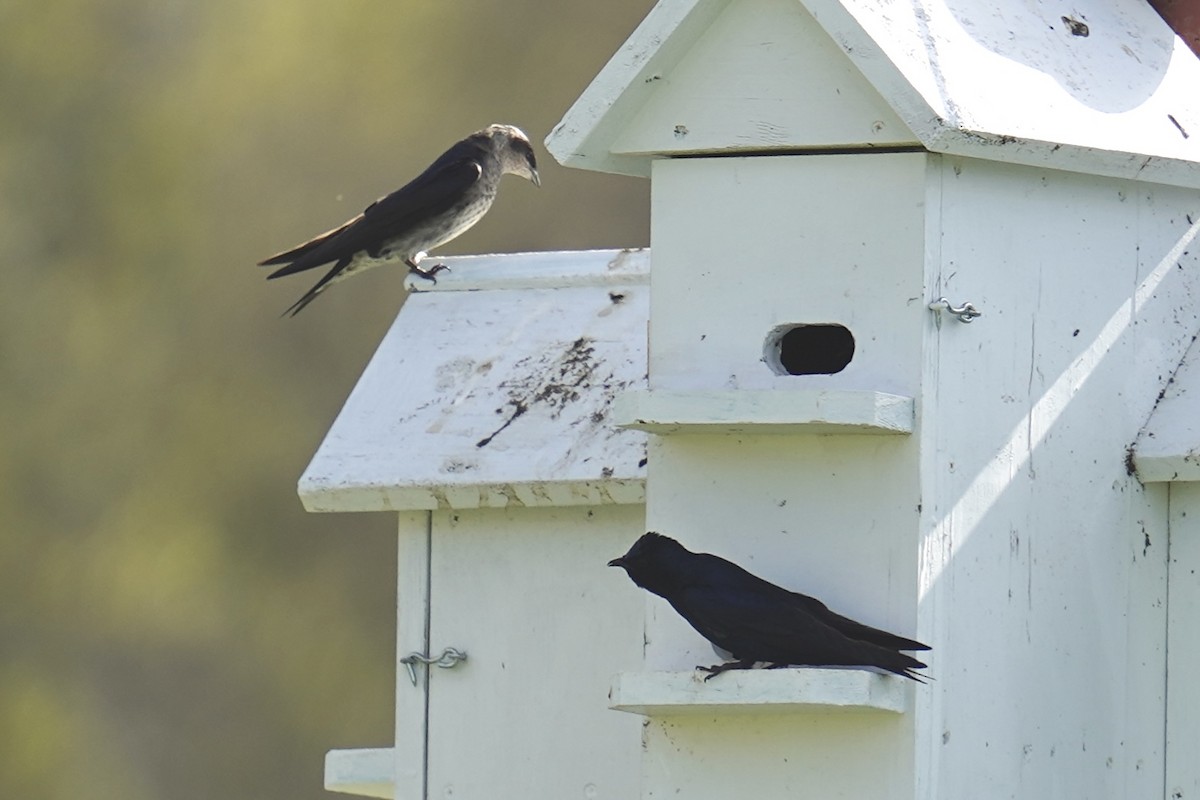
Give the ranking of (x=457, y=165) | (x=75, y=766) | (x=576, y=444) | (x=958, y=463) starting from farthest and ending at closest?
(x=75, y=766)
(x=457, y=165)
(x=576, y=444)
(x=958, y=463)

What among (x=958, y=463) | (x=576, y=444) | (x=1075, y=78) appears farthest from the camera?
(x=576, y=444)

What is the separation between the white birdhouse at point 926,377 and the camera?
4168 millimetres

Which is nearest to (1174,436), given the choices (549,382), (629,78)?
(629,78)

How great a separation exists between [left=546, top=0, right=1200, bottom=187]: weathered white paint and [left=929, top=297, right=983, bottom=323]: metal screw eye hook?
218mm

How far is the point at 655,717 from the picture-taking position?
4348 millimetres

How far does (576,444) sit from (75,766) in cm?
922

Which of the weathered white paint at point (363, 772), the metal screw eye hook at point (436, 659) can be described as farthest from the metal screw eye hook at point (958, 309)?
the weathered white paint at point (363, 772)

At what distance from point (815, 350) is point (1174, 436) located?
0.58m

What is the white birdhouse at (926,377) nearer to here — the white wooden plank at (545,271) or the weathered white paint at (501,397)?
the weathered white paint at (501,397)

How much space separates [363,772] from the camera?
18.7 feet

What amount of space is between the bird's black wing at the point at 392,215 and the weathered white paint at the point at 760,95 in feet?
9.44

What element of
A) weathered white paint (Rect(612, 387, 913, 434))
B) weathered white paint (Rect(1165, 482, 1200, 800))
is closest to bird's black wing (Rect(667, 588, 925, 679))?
weathered white paint (Rect(612, 387, 913, 434))

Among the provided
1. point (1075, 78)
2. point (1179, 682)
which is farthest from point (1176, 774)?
point (1075, 78)

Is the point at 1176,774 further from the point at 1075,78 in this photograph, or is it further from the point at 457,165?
the point at 457,165
